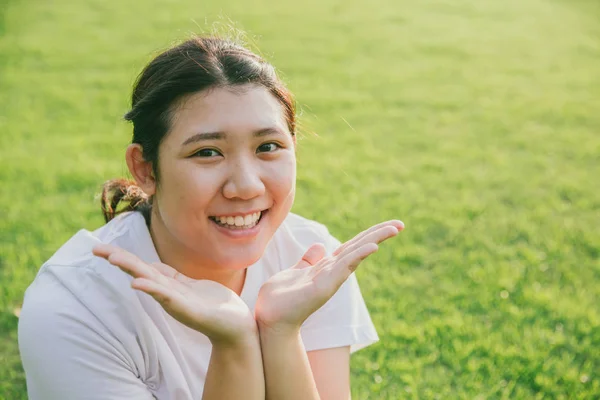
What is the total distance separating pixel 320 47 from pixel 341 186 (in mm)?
4322

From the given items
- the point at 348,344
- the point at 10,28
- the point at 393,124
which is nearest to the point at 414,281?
the point at 348,344

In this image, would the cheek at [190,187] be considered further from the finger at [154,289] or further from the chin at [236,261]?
the finger at [154,289]

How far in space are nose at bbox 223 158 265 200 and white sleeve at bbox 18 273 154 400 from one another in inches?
22.9

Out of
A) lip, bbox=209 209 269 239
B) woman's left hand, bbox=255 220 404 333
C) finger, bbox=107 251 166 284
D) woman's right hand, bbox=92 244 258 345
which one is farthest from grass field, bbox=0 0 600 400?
finger, bbox=107 251 166 284

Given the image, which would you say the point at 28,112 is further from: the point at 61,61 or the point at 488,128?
the point at 488,128

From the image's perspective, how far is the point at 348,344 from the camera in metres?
2.54

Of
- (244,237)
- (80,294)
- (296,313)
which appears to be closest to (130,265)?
(80,294)

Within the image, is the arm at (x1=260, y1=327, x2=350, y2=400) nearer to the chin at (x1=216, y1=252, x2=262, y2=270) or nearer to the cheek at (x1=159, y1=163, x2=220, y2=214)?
the chin at (x1=216, y1=252, x2=262, y2=270)

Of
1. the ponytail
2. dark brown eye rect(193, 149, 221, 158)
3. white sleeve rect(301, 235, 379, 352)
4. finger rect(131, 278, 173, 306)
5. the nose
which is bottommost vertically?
white sleeve rect(301, 235, 379, 352)

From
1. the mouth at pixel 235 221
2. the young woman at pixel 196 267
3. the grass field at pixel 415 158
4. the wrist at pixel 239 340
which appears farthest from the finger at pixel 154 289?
the grass field at pixel 415 158

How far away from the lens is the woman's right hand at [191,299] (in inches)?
72.2

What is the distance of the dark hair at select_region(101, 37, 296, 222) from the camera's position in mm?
A: 2209

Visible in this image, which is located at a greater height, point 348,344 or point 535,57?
point 348,344

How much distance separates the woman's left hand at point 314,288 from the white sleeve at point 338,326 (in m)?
0.29
